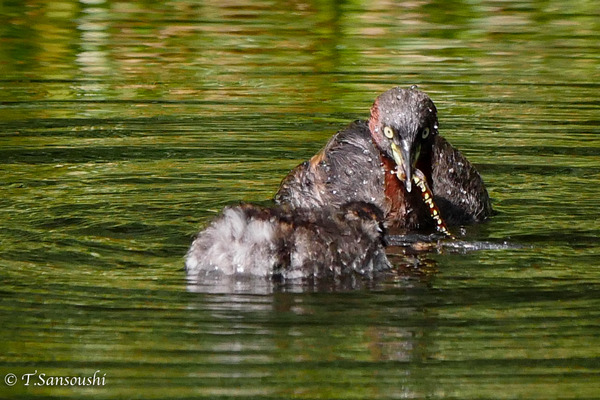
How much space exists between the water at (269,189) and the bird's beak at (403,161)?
1.73 feet

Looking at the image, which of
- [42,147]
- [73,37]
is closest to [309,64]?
[73,37]

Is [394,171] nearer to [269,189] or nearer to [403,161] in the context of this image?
[403,161]

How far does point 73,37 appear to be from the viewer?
14039 millimetres

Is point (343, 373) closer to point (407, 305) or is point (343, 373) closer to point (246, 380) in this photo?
point (246, 380)

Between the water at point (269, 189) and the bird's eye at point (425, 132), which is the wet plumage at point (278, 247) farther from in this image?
the bird's eye at point (425, 132)

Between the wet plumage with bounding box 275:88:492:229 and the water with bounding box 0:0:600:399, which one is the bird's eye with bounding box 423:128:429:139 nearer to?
the wet plumage with bounding box 275:88:492:229

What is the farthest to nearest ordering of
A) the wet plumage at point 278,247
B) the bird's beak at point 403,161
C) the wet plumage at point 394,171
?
1. the wet plumage at point 394,171
2. the bird's beak at point 403,161
3. the wet plumage at point 278,247

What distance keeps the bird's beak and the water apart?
527 mm

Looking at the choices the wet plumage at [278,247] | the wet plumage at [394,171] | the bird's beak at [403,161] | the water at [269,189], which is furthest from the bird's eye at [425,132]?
the wet plumage at [278,247]

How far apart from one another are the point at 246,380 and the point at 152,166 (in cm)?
444

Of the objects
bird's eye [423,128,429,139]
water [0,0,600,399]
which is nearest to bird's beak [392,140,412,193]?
bird's eye [423,128,429,139]

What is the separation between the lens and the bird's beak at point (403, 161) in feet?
25.0

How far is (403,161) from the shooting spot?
25.8ft

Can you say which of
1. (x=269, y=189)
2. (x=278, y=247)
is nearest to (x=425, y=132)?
(x=269, y=189)
